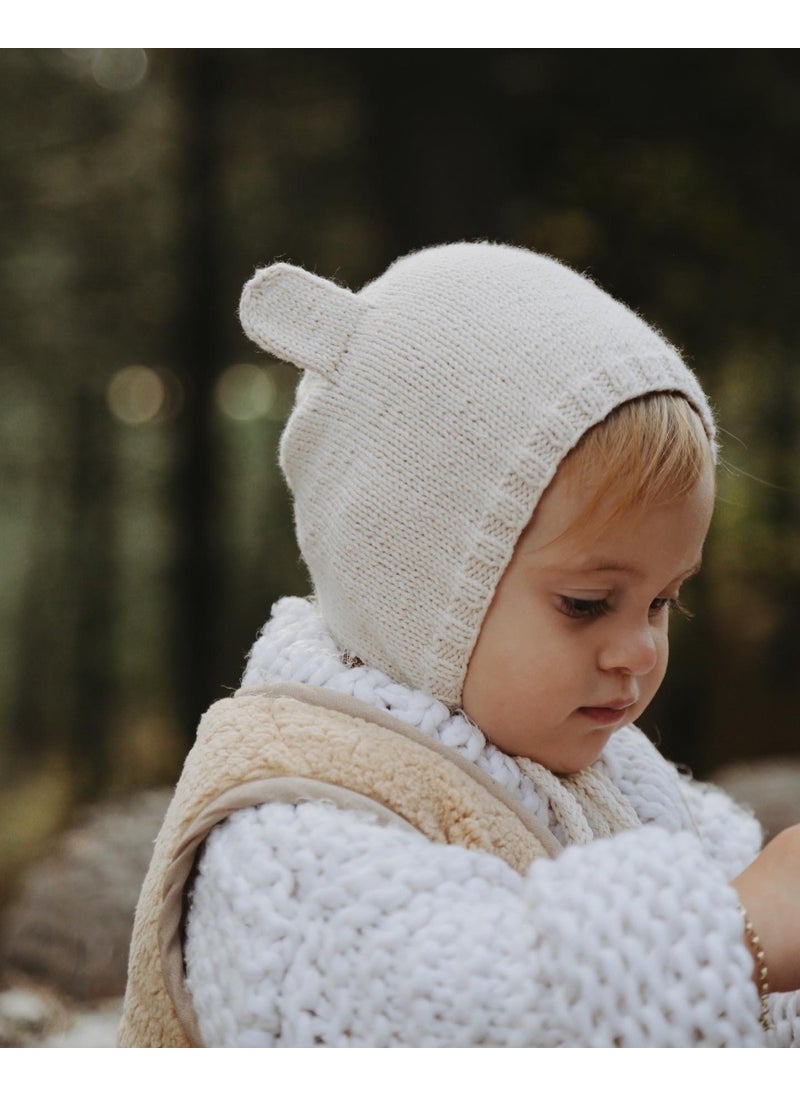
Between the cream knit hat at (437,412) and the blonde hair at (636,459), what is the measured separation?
20mm

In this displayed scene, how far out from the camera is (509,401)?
133 cm

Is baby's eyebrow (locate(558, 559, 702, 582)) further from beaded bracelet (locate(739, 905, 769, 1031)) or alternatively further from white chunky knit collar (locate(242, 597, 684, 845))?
beaded bracelet (locate(739, 905, 769, 1031))

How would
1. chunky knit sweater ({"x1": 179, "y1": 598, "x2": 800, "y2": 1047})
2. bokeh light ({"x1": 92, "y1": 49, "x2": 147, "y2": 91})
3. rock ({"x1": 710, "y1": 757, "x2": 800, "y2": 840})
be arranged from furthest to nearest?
bokeh light ({"x1": 92, "y1": 49, "x2": 147, "y2": 91}) → rock ({"x1": 710, "y1": 757, "x2": 800, "y2": 840}) → chunky knit sweater ({"x1": 179, "y1": 598, "x2": 800, "y2": 1047})

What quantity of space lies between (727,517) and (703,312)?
83 cm

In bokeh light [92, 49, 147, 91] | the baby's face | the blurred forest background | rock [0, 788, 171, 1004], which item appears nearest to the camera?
the baby's face

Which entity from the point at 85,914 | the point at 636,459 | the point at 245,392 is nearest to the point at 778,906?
the point at 636,459

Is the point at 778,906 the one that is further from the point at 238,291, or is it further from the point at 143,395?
the point at 143,395

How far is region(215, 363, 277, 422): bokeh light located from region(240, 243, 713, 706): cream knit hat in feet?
12.1

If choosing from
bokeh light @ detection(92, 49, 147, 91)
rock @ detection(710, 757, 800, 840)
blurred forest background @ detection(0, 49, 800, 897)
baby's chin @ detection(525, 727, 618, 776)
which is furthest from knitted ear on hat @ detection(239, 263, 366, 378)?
bokeh light @ detection(92, 49, 147, 91)

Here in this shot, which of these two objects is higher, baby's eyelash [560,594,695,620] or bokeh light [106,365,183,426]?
bokeh light [106,365,183,426]

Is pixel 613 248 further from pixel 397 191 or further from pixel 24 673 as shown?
pixel 24 673

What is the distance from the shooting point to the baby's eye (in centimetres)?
133

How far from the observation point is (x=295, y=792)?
1.18 m

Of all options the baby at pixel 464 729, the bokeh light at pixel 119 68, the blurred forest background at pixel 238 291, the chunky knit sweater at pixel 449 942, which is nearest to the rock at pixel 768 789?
the blurred forest background at pixel 238 291
